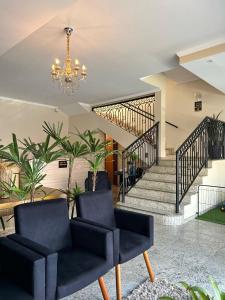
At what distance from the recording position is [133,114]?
7438 mm

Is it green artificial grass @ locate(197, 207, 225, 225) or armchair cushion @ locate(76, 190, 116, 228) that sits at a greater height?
armchair cushion @ locate(76, 190, 116, 228)

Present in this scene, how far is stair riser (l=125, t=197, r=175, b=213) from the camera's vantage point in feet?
14.9

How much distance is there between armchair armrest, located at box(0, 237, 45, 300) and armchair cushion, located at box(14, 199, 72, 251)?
0.27 m

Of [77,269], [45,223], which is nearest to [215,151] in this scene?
[45,223]

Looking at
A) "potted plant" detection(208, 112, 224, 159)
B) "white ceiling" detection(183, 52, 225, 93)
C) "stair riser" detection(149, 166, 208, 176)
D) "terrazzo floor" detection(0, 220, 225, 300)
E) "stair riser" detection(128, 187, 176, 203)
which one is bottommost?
"terrazzo floor" detection(0, 220, 225, 300)

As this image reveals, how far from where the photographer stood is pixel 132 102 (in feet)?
23.9

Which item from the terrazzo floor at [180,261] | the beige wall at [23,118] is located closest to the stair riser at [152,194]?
the terrazzo floor at [180,261]

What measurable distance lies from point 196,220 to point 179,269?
6.53 ft

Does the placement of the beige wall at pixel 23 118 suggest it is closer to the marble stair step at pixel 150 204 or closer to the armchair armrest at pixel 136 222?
the marble stair step at pixel 150 204

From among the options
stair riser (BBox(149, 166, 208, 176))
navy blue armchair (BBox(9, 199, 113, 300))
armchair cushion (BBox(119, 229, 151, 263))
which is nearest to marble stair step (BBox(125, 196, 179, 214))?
stair riser (BBox(149, 166, 208, 176))

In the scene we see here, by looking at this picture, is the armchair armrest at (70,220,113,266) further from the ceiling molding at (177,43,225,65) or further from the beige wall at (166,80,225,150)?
the beige wall at (166,80,225,150)

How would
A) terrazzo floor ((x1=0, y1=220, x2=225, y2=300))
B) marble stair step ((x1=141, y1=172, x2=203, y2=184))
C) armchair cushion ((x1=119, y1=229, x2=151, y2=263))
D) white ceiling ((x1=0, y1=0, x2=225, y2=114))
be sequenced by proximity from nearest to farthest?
armchair cushion ((x1=119, y1=229, x2=151, y2=263)) → terrazzo floor ((x1=0, y1=220, x2=225, y2=300)) → white ceiling ((x1=0, y1=0, x2=225, y2=114)) → marble stair step ((x1=141, y1=172, x2=203, y2=184))

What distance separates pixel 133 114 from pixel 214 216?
391cm

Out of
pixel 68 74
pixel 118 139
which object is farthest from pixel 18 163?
pixel 118 139
